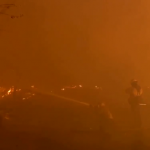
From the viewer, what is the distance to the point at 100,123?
6.52m

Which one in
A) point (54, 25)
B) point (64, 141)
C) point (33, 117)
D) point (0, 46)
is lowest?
point (64, 141)

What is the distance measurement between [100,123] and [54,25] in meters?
5.52

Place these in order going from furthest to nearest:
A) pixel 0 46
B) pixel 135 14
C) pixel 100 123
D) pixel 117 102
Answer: pixel 135 14, pixel 0 46, pixel 117 102, pixel 100 123

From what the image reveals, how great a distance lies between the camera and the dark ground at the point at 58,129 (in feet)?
19.2

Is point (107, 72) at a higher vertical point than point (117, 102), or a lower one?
higher

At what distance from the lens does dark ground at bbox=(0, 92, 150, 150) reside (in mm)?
5844

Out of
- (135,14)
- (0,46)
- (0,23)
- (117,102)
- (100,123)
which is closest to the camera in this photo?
(100,123)

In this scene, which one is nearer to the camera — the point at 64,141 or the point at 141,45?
the point at 64,141

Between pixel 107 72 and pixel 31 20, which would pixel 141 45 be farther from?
pixel 31 20

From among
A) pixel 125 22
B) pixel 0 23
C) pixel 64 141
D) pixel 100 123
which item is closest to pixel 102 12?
pixel 125 22

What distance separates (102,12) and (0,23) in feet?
12.6

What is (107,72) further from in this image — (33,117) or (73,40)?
(33,117)

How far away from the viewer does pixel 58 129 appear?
20.8 feet

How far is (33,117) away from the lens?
6.71m
